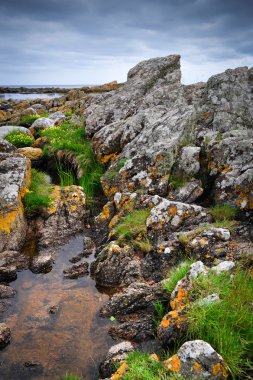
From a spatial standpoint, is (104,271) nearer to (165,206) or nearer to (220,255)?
(165,206)

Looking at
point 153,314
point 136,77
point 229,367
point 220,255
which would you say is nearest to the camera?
point 229,367

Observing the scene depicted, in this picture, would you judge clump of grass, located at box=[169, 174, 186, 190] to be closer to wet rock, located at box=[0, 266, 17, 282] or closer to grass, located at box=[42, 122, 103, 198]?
grass, located at box=[42, 122, 103, 198]

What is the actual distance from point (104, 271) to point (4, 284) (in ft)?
9.64

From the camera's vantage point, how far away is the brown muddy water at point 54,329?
580 centimetres

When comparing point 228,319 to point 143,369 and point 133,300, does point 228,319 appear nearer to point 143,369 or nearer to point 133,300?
point 143,369

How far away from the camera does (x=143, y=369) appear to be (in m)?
4.79

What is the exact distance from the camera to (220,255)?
7324mm

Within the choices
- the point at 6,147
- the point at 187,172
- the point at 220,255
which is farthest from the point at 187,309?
the point at 6,147

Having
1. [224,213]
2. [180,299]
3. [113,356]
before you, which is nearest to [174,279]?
[180,299]

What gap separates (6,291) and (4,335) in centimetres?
178

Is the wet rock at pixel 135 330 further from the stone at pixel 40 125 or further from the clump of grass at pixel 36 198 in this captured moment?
the stone at pixel 40 125

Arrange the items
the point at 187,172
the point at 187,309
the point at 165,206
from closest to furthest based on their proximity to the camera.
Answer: the point at 187,309, the point at 165,206, the point at 187,172

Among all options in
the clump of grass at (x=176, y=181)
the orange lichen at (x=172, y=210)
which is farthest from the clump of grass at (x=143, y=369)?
the clump of grass at (x=176, y=181)

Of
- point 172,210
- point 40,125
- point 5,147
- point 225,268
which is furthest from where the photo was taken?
point 40,125
